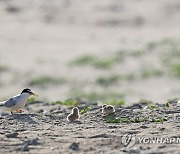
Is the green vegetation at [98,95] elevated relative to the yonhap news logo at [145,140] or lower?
elevated

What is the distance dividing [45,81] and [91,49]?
5872 millimetres

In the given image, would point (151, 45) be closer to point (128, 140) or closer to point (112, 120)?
point (112, 120)

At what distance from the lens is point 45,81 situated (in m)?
23.3

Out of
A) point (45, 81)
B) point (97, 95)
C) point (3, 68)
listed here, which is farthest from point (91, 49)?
point (97, 95)

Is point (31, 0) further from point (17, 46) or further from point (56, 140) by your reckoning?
point (56, 140)

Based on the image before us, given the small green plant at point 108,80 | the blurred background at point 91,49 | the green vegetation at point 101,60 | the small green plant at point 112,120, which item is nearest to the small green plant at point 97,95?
the blurred background at point 91,49

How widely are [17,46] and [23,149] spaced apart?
70.2 ft

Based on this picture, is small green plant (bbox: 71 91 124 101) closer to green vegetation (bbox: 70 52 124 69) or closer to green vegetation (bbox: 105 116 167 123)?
green vegetation (bbox: 70 52 124 69)

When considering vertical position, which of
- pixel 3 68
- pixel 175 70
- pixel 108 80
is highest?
pixel 3 68

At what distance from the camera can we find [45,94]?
2178 cm

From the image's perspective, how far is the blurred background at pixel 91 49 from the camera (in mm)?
22578

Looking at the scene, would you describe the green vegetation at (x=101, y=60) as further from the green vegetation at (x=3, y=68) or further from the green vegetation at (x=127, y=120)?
the green vegetation at (x=127, y=120)

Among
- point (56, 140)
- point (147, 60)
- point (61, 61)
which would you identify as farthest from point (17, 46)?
point (56, 140)

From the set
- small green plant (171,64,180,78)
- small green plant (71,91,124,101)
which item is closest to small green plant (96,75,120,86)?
small green plant (71,91,124,101)
